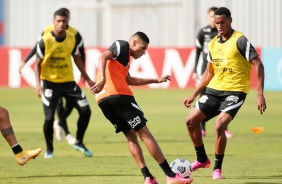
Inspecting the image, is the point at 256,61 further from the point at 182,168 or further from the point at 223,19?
the point at 182,168

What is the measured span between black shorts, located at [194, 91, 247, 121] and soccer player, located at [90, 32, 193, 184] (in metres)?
1.52

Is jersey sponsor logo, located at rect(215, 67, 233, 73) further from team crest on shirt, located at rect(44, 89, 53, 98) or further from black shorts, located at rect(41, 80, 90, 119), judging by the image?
team crest on shirt, located at rect(44, 89, 53, 98)

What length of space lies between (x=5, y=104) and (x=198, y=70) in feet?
32.7

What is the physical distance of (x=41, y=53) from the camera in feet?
48.8

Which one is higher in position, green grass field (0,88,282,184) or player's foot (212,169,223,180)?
player's foot (212,169,223,180)

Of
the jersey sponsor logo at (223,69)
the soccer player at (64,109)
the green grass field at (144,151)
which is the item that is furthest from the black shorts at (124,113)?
the soccer player at (64,109)

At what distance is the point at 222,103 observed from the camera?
1237cm

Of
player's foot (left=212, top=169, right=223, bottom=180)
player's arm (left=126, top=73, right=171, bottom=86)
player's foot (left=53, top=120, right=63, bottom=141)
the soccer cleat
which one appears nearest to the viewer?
the soccer cleat

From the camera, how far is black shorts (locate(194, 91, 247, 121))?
40.3ft

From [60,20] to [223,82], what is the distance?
347 cm

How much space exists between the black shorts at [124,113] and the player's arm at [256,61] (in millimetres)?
1745

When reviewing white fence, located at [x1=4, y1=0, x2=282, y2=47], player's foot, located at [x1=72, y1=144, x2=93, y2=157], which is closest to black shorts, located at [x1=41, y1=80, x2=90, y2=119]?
player's foot, located at [x1=72, y1=144, x2=93, y2=157]

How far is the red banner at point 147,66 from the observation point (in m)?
32.0

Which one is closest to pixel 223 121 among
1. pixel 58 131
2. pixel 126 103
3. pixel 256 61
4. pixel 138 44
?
pixel 256 61
